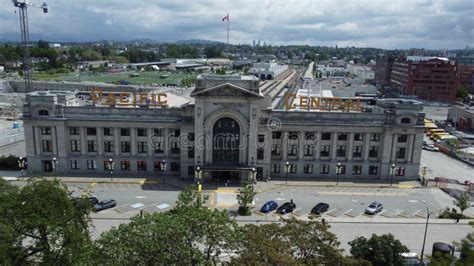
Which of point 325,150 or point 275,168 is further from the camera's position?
point 275,168

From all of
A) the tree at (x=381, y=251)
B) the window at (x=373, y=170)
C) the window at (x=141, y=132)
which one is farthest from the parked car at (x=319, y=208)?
the window at (x=141, y=132)

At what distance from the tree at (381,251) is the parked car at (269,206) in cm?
2297

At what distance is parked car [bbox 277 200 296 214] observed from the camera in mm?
67481

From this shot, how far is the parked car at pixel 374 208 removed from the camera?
6869 cm

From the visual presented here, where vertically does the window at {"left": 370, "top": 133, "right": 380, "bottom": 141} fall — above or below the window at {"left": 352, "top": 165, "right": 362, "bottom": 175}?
above

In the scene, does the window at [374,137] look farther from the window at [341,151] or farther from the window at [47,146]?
the window at [47,146]

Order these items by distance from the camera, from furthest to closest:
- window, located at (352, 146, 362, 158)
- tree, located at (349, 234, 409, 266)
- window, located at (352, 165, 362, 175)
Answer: window, located at (352, 165, 362, 175), window, located at (352, 146, 362, 158), tree, located at (349, 234, 409, 266)

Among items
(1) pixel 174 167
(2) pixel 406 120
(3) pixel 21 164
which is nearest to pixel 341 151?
(2) pixel 406 120

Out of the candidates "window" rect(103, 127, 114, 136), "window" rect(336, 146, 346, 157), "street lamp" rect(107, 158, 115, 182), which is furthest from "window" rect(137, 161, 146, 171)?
"window" rect(336, 146, 346, 157)

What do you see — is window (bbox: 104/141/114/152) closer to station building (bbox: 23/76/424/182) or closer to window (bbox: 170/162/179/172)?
station building (bbox: 23/76/424/182)

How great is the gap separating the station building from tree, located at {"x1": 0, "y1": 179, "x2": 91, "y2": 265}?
42.8 meters

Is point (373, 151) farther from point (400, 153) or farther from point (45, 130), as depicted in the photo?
point (45, 130)

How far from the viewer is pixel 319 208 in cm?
6844

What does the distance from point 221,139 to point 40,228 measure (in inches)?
1903
